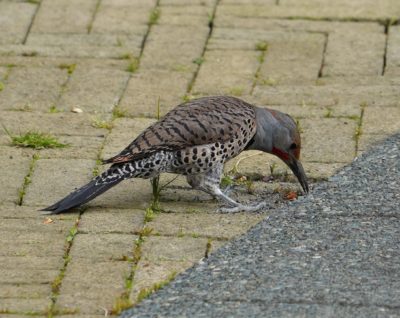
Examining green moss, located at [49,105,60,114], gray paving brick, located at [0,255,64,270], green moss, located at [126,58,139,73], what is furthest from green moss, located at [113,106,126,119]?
gray paving brick, located at [0,255,64,270]

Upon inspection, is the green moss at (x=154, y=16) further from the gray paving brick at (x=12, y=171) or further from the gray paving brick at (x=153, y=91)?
the gray paving brick at (x=12, y=171)

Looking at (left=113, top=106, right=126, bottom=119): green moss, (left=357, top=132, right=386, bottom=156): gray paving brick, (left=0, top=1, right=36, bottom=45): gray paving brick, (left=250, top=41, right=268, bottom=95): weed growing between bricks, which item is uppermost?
(left=357, top=132, right=386, bottom=156): gray paving brick

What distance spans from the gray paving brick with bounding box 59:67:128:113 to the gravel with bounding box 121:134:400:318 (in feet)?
5.99

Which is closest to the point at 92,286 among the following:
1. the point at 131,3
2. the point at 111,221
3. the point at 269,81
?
the point at 111,221

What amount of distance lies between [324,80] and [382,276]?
287 centimetres

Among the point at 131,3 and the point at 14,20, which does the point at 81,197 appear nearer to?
the point at 14,20

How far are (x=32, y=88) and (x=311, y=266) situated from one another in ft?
10.1

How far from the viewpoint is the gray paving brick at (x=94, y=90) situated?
24.4 ft

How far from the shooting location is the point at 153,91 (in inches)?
301

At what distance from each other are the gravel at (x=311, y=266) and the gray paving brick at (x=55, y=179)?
1.11 meters

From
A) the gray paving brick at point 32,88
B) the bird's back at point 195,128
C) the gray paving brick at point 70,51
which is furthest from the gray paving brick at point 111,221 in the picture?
the gray paving brick at point 70,51

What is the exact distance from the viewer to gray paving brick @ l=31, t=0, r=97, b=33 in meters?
8.66

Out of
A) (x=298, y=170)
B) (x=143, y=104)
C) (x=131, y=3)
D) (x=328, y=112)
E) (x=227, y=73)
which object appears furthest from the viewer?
(x=131, y=3)

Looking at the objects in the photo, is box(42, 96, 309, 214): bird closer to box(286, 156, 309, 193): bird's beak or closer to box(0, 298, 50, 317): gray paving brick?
box(286, 156, 309, 193): bird's beak
